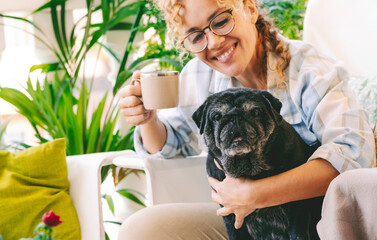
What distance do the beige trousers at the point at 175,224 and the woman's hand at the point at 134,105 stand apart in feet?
0.90

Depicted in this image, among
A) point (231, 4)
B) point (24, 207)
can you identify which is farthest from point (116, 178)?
point (231, 4)

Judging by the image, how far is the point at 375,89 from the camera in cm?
142

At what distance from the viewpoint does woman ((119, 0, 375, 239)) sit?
1.03 metres

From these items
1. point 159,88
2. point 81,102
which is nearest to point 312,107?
point 159,88

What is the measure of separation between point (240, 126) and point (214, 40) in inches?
12.9

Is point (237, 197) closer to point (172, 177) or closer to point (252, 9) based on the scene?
point (172, 177)

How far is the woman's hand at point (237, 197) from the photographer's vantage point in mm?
1033

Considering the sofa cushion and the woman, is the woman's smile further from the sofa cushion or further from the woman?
the sofa cushion

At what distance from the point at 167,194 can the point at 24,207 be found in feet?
1.95

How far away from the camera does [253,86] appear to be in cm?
135

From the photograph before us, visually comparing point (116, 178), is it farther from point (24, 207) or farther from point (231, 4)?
point (231, 4)

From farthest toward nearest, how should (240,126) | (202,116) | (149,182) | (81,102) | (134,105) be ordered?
(81,102), (149,182), (134,105), (202,116), (240,126)

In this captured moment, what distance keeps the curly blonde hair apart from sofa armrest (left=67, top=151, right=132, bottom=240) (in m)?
0.57

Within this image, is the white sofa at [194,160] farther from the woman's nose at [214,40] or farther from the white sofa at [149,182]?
the woman's nose at [214,40]
